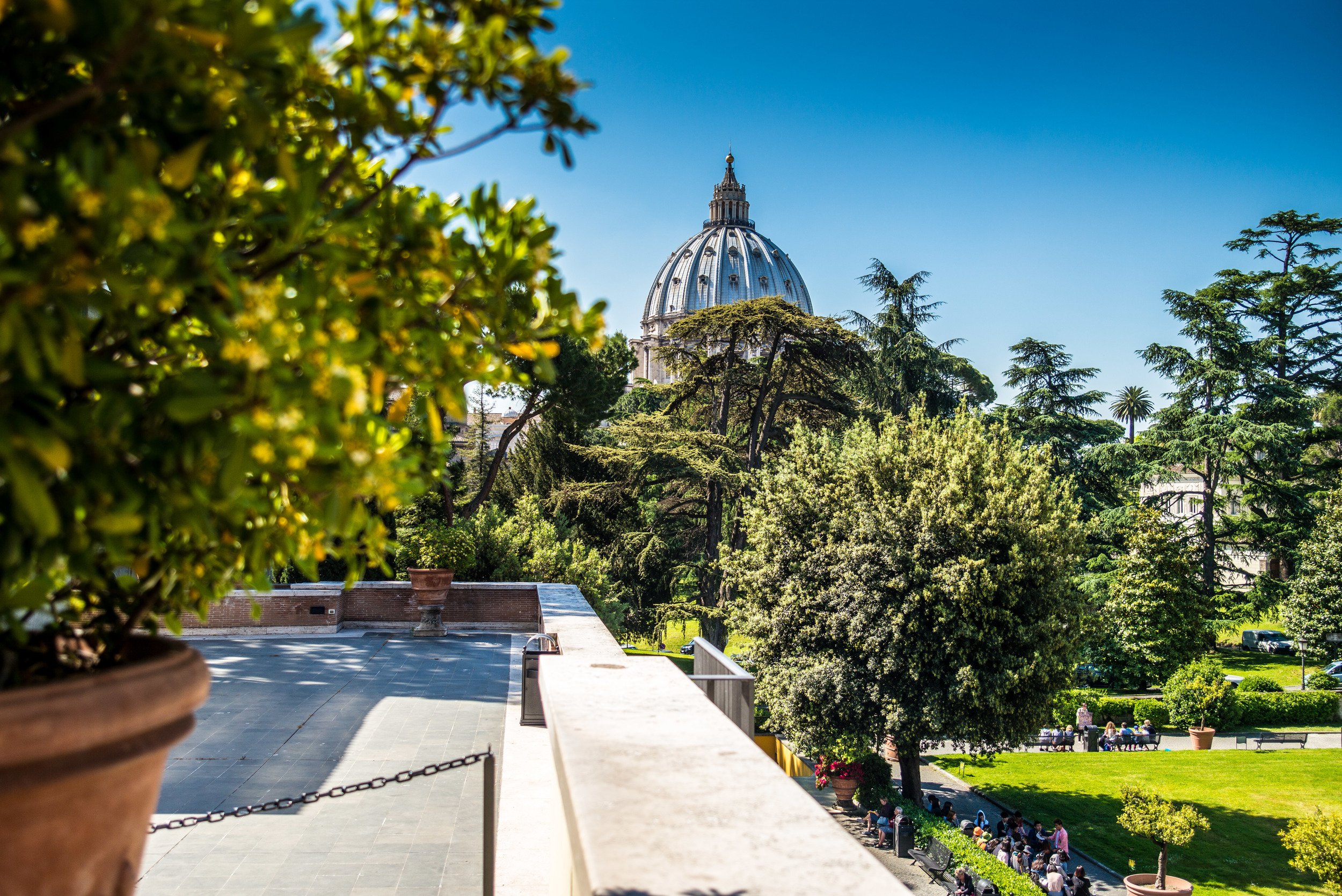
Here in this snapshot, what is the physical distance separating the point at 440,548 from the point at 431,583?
621 mm

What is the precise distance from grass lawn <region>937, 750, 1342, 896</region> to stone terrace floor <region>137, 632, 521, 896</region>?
14.6 m

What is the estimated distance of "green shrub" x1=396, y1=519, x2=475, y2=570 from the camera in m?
14.4

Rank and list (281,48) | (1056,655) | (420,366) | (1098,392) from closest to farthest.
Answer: (281,48)
(420,366)
(1056,655)
(1098,392)

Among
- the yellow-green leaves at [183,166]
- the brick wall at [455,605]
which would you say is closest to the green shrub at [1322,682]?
the brick wall at [455,605]

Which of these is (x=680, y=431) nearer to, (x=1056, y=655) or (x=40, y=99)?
(x=1056, y=655)

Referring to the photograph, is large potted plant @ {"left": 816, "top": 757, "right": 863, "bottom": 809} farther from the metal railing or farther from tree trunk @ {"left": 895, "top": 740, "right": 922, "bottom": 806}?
the metal railing

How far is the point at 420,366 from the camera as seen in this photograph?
1626 millimetres

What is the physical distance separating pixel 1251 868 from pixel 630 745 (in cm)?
2015

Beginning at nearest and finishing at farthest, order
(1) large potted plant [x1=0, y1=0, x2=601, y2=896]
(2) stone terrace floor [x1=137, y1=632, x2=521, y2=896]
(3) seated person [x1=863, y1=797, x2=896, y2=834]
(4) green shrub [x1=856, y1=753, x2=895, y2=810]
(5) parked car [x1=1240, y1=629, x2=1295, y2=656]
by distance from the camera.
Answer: (1) large potted plant [x1=0, y1=0, x2=601, y2=896] < (2) stone terrace floor [x1=137, y1=632, x2=521, y2=896] < (3) seated person [x1=863, y1=797, x2=896, y2=834] < (4) green shrub [x1=856, y1=753, x2=895, y2=810] < (5) parked car [x1=1240, y1=629, x2=1295, y2=656]

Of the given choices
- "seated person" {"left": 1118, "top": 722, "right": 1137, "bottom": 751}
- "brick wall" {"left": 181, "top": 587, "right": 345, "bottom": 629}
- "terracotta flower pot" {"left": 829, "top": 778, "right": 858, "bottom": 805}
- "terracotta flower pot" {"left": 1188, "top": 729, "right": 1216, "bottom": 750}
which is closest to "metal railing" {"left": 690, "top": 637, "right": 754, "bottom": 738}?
"brick wall" {"left": 181, "top": 587, "right": 345, "bottom": 629}

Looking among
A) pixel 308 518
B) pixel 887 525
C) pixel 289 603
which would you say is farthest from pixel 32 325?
pixel 887 525

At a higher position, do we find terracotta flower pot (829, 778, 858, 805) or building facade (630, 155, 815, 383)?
building facade (630, 155, 815, 383)

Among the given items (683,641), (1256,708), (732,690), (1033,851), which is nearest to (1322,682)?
(1256,708)

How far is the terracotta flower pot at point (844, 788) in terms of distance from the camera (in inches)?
741
